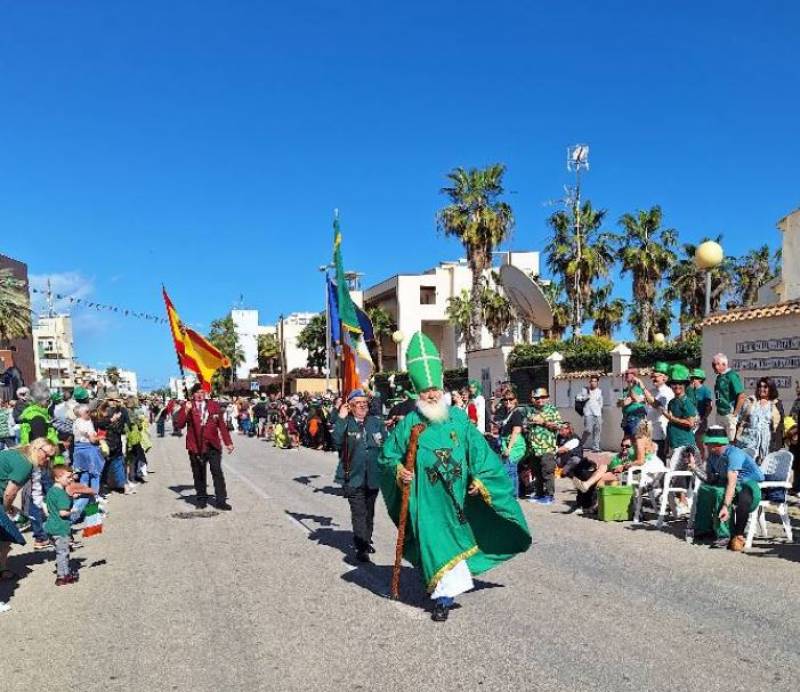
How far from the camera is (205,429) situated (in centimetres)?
1195

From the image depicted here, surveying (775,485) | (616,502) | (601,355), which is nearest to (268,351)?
(601,355)

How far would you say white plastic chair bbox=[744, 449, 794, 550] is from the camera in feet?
27.2

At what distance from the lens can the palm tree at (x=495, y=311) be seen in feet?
153

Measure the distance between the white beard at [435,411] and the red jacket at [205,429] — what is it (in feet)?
21.0

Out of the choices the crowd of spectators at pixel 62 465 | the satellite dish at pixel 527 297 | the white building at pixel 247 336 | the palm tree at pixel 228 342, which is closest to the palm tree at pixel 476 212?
the satellite dish at pixel 527 297

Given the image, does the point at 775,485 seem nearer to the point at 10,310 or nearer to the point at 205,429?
the point at 205,429

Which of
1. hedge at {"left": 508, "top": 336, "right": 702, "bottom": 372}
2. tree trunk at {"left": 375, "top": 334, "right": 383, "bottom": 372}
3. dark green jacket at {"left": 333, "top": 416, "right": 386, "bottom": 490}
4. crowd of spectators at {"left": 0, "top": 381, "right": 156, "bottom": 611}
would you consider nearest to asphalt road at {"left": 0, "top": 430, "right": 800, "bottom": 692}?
crowd of spectators at {"left": 0, "top": 381, "right": 156, "bottom": 611}

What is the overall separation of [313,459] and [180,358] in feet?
21.8

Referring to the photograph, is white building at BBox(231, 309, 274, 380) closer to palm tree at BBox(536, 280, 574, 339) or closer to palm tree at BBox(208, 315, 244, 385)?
palm tree at BBox(208, 315, 244, 385)

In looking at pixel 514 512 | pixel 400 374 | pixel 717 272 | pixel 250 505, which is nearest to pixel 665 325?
pixel 717 272

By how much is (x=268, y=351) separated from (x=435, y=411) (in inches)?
3469

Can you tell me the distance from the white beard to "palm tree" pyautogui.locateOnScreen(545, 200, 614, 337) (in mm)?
33581

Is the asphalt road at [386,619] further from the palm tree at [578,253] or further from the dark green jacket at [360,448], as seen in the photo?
the palm tree at [578,253]

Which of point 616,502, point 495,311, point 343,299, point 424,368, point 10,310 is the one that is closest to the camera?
point 424,368
